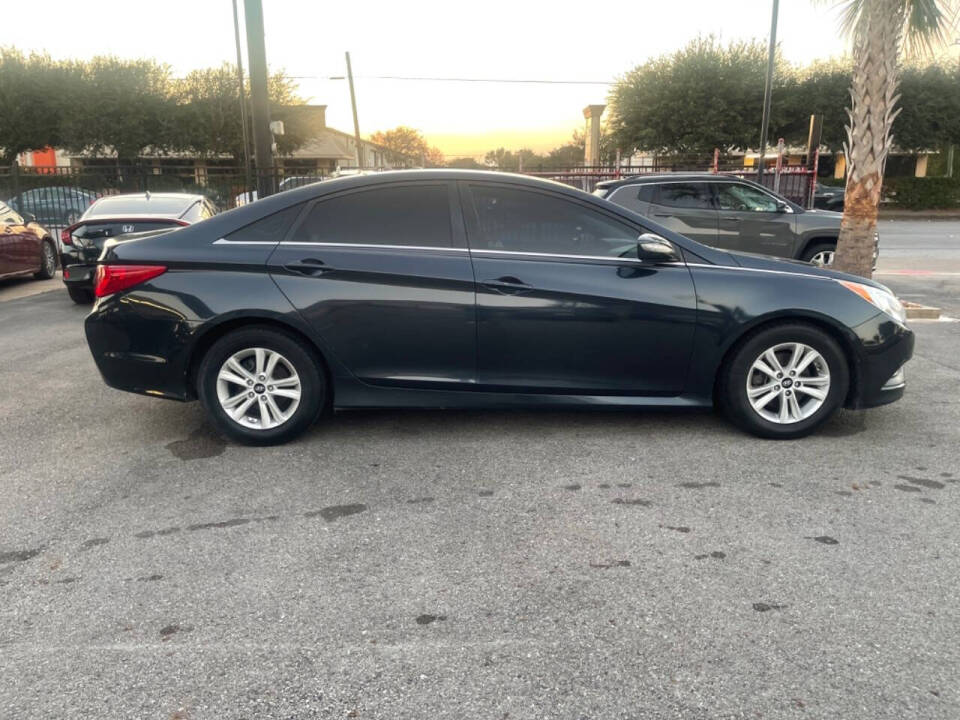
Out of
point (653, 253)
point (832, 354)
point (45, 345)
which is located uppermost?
point (653, 253)

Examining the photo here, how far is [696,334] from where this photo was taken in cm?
473

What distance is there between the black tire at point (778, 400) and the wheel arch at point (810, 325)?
2 cm

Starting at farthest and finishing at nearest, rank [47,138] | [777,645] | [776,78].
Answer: [47,138] < [776,78] < [777,645]

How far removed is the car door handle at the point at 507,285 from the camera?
467 cm

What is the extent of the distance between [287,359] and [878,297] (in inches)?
144

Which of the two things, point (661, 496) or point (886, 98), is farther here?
point (886, 98)

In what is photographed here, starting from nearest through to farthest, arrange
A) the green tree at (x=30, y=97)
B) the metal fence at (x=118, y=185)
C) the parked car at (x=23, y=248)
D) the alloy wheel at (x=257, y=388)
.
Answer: the alloy wheel at (x=257, y=388)
the parked car at (x=23, y=248)
the metal fence at (x=118, y=185)
the green tree at (x=30, y=97)

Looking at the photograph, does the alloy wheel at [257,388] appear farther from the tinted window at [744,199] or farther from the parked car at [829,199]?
the parked car at [829,199]

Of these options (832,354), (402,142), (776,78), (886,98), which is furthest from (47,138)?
(402,142)

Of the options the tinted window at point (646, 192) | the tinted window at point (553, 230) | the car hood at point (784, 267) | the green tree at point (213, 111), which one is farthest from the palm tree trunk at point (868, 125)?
the green tree at point (213, 111)

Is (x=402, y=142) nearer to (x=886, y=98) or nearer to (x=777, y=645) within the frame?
(x=886, y=98)

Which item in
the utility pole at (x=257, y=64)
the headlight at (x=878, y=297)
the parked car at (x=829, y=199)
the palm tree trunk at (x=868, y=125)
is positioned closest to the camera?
the headlight at (x=878, y=297)

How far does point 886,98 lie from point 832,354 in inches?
223

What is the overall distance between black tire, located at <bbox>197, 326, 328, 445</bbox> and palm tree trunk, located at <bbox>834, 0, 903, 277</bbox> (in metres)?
6.98
